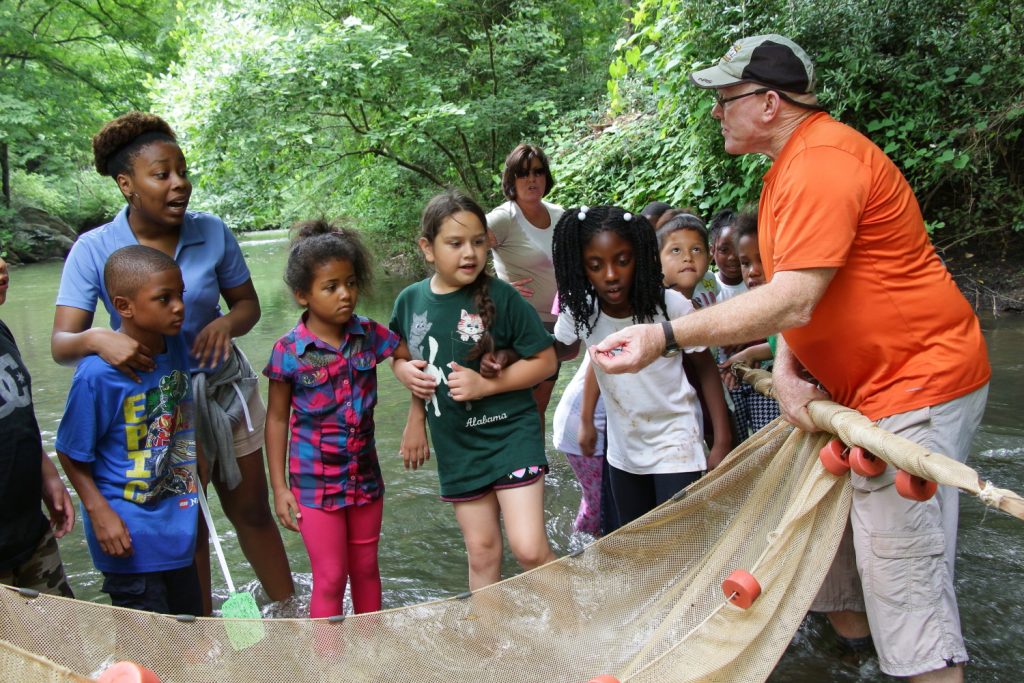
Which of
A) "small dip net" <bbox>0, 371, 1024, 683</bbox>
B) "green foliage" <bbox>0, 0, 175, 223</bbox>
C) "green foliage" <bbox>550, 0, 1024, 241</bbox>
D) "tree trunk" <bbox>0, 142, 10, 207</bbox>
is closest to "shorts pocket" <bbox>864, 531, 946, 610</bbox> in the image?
→ "small dip net" <bbox>0, 371, 1024, 683</bbox>

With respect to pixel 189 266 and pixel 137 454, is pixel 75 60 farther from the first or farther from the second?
pixel 137 454

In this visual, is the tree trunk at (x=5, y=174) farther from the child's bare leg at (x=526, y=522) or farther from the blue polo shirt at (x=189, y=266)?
the child's bare leg at (x=526, y=522)

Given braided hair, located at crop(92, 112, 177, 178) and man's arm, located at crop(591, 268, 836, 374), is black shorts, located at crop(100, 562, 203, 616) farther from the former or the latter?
man's arm, located at crop(591, 268, 836, 374)

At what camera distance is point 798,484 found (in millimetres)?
2275

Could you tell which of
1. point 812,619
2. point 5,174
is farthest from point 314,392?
point 5,174

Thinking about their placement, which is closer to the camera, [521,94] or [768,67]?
[768,67]

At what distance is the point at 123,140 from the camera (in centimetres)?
286

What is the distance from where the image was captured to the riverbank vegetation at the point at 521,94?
7105 millimetres

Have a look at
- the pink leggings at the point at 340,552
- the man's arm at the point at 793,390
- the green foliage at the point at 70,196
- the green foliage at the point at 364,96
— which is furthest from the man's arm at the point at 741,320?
the green foliage at the point at 70,196

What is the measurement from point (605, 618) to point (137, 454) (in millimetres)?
1551

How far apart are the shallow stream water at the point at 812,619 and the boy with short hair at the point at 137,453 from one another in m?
0.60

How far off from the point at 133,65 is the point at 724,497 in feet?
67.3

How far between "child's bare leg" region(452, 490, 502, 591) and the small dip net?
0.66 m

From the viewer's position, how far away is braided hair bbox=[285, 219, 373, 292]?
2.93 m
